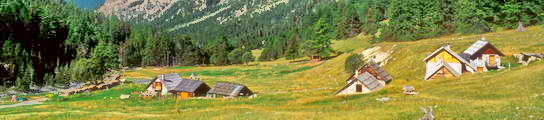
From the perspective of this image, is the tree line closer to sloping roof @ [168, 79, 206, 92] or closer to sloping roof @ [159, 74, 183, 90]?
sloping roof @ [159, 74, 183, 90]

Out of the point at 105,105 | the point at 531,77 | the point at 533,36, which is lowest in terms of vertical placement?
the point at 105,105

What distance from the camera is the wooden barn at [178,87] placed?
80875 millimetres

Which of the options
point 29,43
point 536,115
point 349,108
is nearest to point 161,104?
point 349,108

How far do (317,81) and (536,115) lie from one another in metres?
66.2

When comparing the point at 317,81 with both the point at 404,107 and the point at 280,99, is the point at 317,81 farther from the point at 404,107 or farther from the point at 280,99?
the point at 404,107

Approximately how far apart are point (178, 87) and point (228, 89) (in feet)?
39.0

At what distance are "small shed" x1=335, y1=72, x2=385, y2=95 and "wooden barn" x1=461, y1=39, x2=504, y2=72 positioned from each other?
1311 centimetres

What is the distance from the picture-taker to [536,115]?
26.8 m

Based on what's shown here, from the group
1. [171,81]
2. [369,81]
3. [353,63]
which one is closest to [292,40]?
[353,63]

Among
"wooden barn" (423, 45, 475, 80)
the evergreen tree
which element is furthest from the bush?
the evergreen tree

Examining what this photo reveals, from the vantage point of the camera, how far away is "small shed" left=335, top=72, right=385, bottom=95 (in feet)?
206

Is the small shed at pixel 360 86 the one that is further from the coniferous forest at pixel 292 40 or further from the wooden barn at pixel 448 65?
the coniferous forest at pixel 292 40

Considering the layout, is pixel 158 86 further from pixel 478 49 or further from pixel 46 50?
pixel 46 50

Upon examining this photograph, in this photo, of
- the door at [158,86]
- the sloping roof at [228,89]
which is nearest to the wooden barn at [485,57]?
the sloping roof at [228,89]
